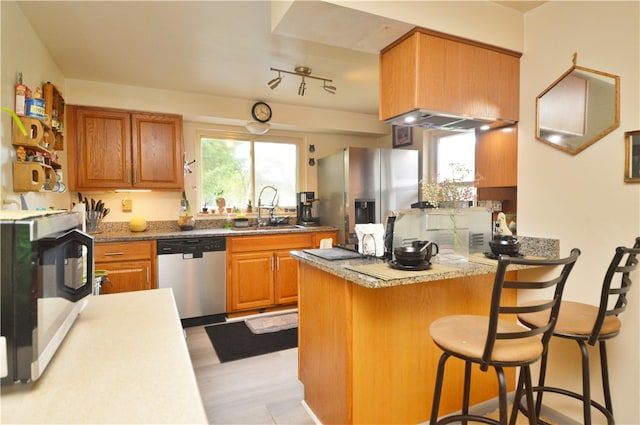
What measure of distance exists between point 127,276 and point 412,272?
2.76m

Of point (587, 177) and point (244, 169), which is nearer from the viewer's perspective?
point (587, 177)

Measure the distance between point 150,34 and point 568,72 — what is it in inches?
105

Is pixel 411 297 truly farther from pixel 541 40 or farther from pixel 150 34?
pixel 150 34

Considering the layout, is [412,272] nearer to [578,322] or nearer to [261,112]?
[578,322]

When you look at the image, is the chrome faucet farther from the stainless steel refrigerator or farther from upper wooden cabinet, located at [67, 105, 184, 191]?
upper wooden cabinet, located at [67, 105, 184, 191]

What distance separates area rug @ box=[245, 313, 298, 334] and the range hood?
7.30ft

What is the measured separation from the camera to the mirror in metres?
1.76

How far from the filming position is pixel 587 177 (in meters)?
1.86

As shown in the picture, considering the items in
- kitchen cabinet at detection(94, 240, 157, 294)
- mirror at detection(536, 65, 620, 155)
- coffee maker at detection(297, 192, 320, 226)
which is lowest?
kitchen cabinet at detection(94, 240, 157, 294)

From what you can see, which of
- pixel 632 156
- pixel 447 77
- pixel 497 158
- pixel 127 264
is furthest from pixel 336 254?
pixel 127 264

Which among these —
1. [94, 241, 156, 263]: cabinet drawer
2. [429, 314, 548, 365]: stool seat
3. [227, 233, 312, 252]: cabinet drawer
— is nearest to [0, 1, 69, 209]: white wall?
[94, 241, 156, 263]: cabinet drawer

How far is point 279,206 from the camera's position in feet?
15.1

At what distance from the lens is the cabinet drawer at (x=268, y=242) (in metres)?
3.64

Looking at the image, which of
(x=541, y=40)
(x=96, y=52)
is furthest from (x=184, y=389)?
(x=96, y=52)
